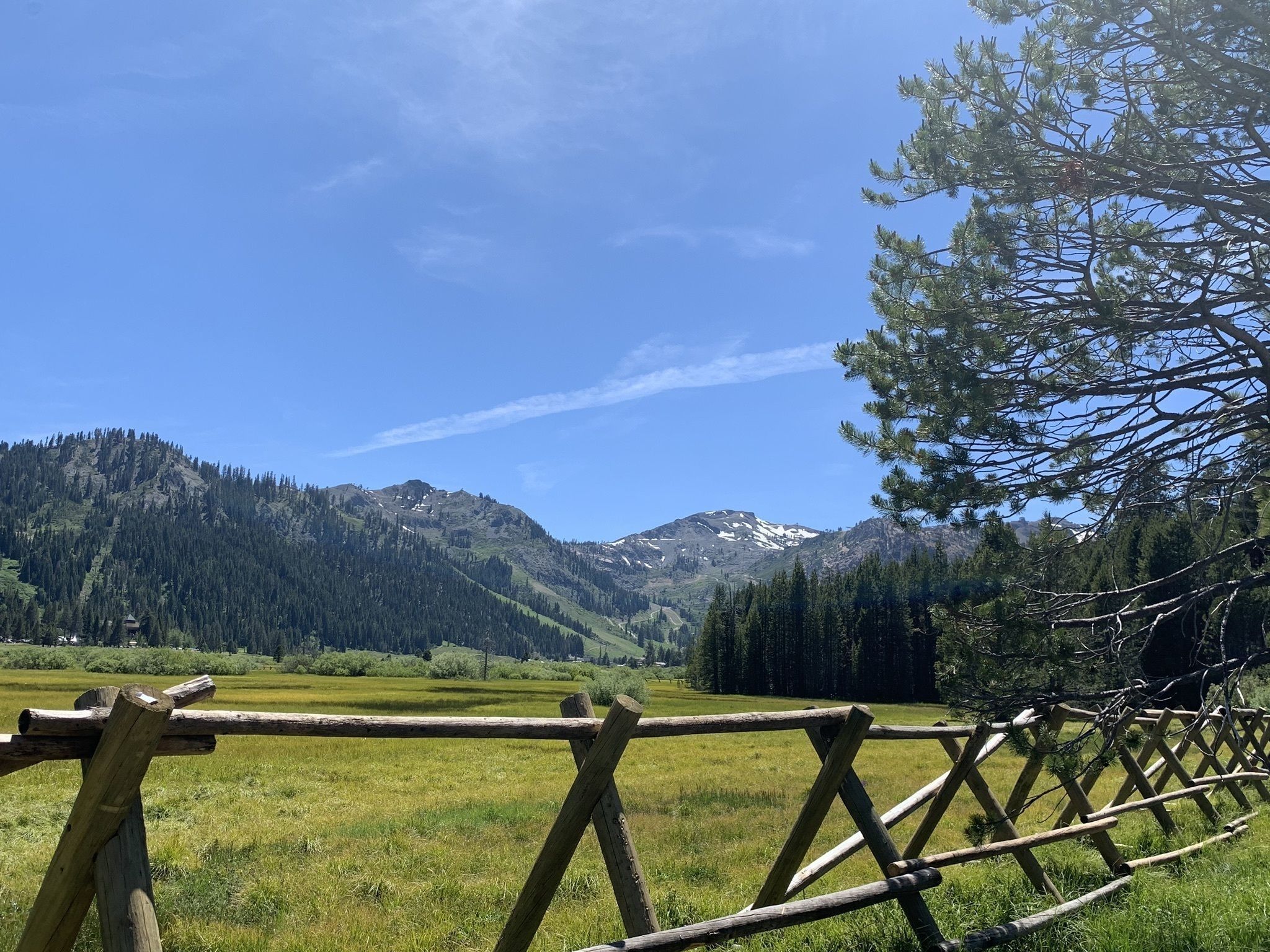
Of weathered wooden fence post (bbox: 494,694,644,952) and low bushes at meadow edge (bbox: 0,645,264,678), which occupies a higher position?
weathered wooden fence post (bbox: 494,694,644,952)

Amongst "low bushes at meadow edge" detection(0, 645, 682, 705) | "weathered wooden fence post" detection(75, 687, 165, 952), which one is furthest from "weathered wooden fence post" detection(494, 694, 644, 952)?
"low bushes at meadow edge" detection(0, 645, 682, 705)

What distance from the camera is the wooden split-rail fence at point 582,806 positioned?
3379 mm

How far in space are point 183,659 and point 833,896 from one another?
341ft

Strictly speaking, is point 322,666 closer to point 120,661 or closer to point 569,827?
point 120,661

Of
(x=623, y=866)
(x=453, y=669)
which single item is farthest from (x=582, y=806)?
(x=453, y=669)

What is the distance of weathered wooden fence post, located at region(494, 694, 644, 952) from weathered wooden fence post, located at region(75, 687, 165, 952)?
69.0 inches

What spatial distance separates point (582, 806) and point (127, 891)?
2134 mm

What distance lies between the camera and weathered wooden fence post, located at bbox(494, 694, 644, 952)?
4281mm

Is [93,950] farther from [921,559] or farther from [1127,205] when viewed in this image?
[921,559]

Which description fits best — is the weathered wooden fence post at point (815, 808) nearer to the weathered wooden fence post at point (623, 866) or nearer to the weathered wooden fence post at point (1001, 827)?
the weathered wooden fence post at point (623, 866)

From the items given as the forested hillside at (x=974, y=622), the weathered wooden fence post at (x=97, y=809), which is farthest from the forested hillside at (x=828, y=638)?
the weathered wooden fence post at (x=97, y=809)

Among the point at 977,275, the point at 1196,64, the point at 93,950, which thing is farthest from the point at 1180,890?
the point at 93,950

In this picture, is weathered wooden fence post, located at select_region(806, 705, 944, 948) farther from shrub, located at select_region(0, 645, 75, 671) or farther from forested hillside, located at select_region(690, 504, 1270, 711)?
shrub, located at select_region(0, 645, 75, 671)

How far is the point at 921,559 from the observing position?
320 feet
